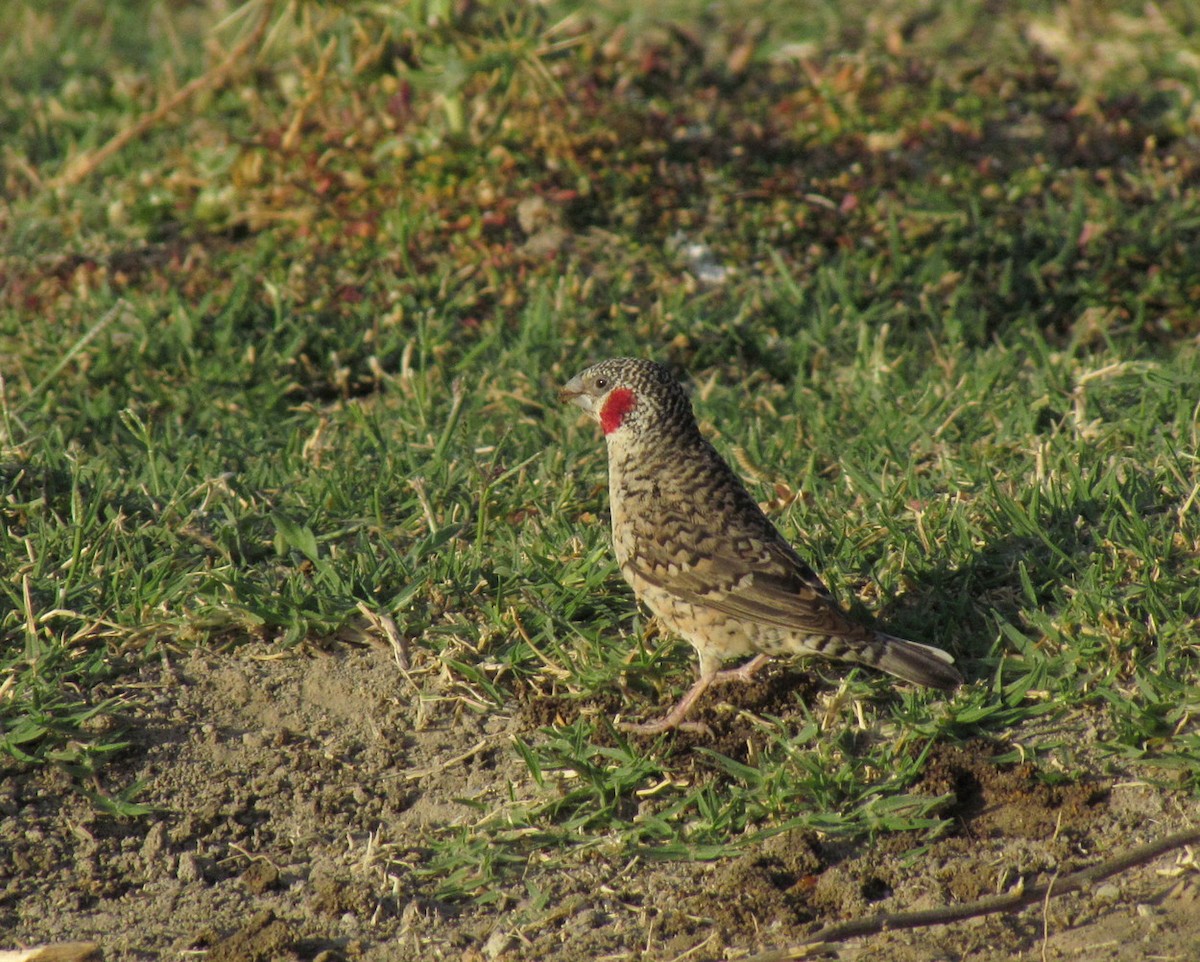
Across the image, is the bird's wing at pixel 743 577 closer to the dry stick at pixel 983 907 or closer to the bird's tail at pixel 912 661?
the bird's tail at pixel 912 661

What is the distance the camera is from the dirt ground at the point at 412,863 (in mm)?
3699

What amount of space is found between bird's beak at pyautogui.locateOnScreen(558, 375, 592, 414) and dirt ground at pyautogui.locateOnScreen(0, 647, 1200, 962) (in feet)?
3.79

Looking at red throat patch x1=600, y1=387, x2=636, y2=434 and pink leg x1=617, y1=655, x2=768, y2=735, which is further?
red throat patch x1=600, y1=387, x2=636, y2=434

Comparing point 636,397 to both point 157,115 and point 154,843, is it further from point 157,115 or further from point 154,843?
point 157,115

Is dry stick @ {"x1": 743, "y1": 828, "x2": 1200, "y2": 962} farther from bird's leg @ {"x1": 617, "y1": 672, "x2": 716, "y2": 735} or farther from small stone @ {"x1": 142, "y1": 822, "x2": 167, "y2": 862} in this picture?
small stone @ {"x1": 142, "y1": 822, "x2": 167, "y2": 862}

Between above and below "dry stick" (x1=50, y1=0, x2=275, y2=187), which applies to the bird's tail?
below

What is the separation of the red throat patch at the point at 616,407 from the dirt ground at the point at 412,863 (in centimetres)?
109

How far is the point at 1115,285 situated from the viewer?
694 centimetres

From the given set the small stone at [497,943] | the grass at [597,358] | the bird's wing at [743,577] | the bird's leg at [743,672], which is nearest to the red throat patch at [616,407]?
the grass at [597,358]

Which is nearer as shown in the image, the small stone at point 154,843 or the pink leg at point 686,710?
the small stone at point 154,843

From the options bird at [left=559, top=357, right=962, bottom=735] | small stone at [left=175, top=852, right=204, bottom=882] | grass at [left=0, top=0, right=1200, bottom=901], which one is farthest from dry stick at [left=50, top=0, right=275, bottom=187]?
small stone at [left=175, top=852, right=204, bottom=882]

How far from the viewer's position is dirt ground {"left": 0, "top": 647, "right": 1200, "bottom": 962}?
3.70 metres

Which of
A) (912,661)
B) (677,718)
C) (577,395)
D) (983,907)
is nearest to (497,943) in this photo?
(677,718)

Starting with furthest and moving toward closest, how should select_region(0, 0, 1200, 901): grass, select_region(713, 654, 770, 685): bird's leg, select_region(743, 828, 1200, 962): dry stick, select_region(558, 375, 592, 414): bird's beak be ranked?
select_region(558, 375, 592, 414): bird's beak, select_region(713, 654, 770, 685): bird's leg, select_region(0, 0, 1200, 901): grass, select_region(743, 828, 1200, 962): dry stick
